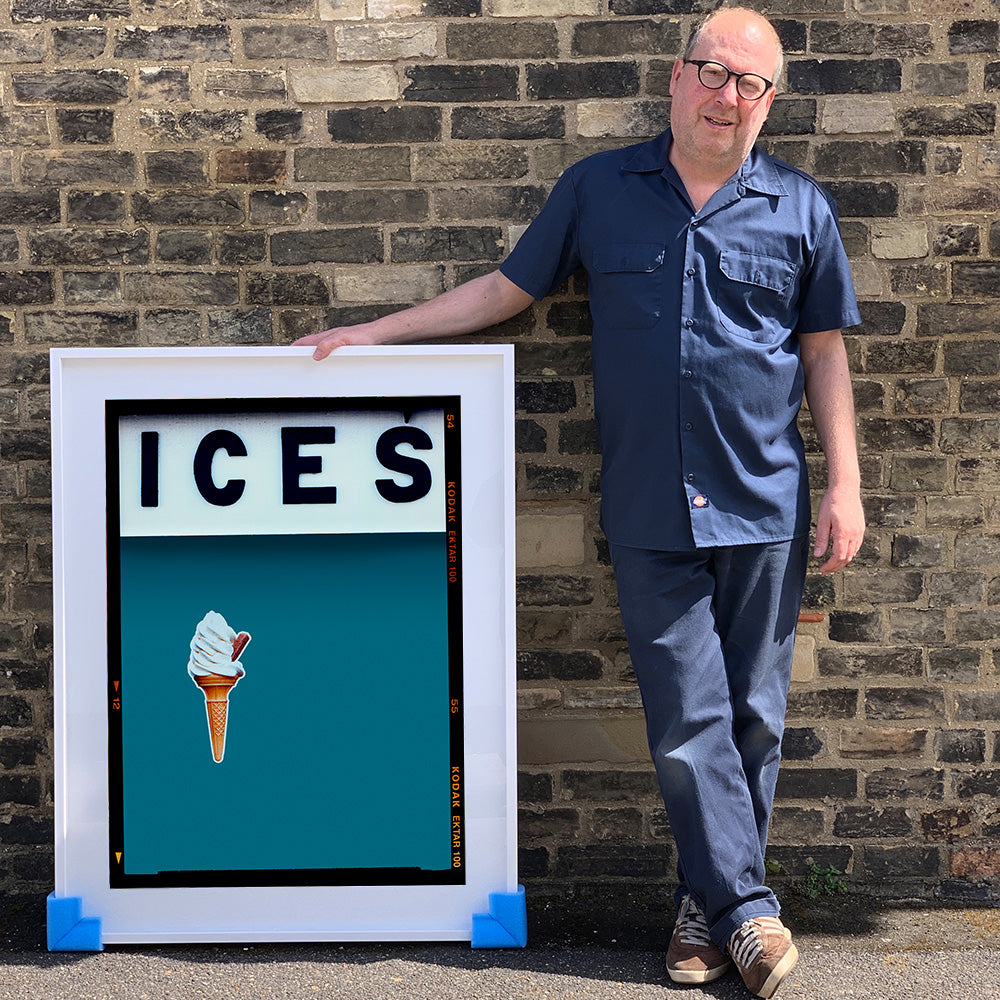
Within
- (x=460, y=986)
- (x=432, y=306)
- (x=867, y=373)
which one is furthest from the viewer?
(x=867, y=373)

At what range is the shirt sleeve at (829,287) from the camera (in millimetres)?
2977

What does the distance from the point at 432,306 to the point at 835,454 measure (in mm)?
1140

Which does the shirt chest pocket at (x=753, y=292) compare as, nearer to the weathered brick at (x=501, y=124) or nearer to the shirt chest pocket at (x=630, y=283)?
the shirt chest pocket at (x=630, y=283)

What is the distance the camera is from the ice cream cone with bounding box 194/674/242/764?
304 cm

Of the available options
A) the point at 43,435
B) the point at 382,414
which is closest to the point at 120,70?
the point at 43,435

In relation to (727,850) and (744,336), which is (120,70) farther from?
(727,850)

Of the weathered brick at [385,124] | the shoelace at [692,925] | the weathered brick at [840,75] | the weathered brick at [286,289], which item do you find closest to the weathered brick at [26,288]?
the weathered brick at [286,289]

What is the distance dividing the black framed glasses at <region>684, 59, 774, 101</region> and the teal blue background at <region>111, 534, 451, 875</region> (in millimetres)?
1328

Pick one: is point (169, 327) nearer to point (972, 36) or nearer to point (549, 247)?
point (549, 247)

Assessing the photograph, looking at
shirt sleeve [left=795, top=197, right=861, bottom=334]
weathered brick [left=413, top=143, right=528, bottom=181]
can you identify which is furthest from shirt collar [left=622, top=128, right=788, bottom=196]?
weathered brick [left=413, top=143, right=528, bottom=181]

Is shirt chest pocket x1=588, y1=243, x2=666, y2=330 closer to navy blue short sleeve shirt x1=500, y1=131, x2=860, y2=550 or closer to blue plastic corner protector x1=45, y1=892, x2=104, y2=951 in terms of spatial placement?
navy blue short sleeve shirt x1=500, y1=131, x2=860, y2=550

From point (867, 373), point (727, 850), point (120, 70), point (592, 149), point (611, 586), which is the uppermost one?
point (120, 70)

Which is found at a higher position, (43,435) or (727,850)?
(43,435)

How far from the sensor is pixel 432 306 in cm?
318
